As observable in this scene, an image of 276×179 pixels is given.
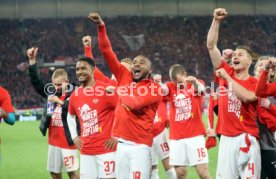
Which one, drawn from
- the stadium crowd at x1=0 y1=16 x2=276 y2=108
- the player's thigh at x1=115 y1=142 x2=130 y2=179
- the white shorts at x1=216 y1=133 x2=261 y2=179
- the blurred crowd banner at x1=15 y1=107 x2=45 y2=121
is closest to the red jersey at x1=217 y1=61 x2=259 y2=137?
the white shorts at x1=216 y1=133 x2=261 y2=179

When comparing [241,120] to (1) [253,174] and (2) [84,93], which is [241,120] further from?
(2) [84,93]

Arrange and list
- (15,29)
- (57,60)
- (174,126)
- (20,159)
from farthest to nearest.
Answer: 1. (15,29)
2. (57,60)
3. (20,159)
4. (174,126)

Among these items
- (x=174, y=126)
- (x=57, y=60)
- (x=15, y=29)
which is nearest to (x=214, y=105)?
(x=174, y=126)

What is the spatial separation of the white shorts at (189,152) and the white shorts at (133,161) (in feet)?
7.70

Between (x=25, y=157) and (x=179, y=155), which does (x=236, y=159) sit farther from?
(x=25, y=157)

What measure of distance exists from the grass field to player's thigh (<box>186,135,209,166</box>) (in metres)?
1.87

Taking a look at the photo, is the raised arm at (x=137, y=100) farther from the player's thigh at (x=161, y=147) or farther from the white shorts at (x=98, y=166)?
the player's thigh at (x=161, y=147)

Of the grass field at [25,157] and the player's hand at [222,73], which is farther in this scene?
the grass field at [25,157]

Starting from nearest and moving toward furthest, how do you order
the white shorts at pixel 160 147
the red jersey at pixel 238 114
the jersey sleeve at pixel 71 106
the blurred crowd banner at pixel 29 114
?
1. the red jersey at pixel 238 114
2. the jersey sleeve at pixel 71 106
3. the white shorts at pixel 160 147
4. the blurred crowd banner at pixel 29 114

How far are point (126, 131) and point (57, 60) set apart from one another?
33693 mm

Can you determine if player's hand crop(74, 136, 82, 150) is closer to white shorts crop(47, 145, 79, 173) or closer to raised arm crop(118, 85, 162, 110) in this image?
raised arm crop(118, 85, 162, 110)

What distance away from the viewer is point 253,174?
6004 millimetres

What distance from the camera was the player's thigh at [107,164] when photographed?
6.43 m

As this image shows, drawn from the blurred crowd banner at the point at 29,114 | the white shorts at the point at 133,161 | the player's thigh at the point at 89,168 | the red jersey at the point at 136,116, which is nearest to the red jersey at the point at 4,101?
the player's thigh at the point at 89,168
